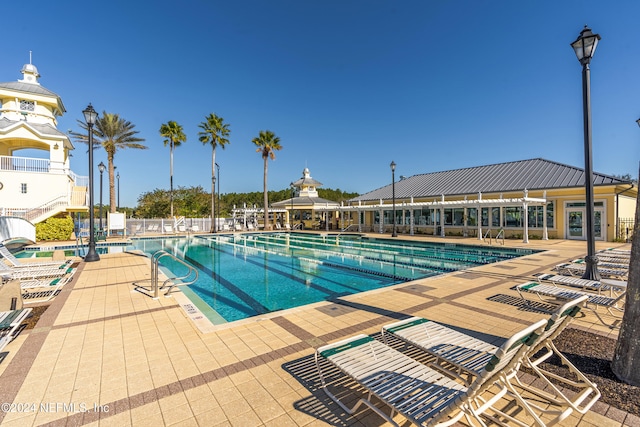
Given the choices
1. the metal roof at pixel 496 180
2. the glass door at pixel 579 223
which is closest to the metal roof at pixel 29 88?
the metal roof at pixel 496 180

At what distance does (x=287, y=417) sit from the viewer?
2510mm

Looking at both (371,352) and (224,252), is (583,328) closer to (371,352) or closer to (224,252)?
(371,352)

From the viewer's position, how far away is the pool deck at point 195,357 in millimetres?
2553

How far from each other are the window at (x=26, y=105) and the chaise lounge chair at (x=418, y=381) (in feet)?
104

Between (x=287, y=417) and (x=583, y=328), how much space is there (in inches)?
178

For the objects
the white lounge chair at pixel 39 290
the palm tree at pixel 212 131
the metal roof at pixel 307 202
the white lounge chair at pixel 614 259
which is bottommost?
the white lounge chair at pixel 39 290

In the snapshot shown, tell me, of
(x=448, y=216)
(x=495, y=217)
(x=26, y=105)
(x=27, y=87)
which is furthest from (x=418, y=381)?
(x=27, y=87)

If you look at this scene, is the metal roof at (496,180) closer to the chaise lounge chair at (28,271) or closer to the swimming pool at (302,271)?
the swimming pool at (302,271)

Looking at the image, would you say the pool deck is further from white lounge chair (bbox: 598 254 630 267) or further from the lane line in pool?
white lounge chair (bbox: 598 254 630 267)

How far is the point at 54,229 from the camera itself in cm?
1830

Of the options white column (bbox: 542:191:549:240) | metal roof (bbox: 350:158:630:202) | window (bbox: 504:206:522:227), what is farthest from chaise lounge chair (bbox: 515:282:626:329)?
window (bbox: 504:206:522:227)

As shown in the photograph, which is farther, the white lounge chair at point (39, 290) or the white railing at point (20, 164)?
the white railing at point (20, 164)

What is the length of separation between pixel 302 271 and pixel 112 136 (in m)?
26.4

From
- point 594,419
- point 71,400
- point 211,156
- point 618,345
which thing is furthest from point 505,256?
point 211,156
